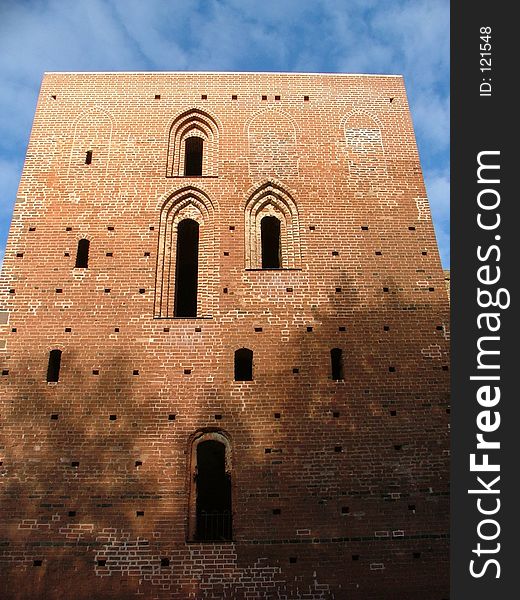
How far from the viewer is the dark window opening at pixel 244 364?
10711 mm

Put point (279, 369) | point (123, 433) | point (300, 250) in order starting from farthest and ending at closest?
point (300, 250) → point (279, 369) → point (123, 433)

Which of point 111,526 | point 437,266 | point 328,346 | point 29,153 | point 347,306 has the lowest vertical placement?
point 111,526

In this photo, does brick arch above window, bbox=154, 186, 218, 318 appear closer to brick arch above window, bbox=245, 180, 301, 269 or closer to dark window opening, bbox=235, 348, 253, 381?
brick arch above window, bbox=245, 180, 301, 269

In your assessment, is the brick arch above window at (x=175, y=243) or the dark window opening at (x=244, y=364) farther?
the brick arch above window at (x=175, y=243)

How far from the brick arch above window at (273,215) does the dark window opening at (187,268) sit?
1104 mm

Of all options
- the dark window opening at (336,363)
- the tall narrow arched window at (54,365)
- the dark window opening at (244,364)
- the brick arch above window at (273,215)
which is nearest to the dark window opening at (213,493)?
the dark window opening at (244,364)

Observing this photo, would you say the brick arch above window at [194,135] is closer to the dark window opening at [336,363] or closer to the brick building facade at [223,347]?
the brick building facade at [223,347]

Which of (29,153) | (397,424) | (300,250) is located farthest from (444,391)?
(29,153)

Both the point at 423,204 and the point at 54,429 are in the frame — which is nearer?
the point at 54,429

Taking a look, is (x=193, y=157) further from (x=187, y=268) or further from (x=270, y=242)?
(x=270, y=242)

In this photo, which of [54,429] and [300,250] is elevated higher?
[300,250]

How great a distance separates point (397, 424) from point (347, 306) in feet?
7.03

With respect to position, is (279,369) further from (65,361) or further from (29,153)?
(29,153)

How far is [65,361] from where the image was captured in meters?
10.5
